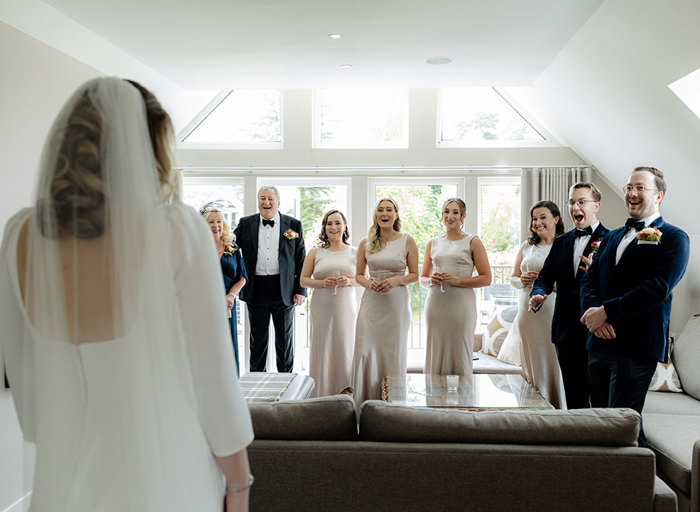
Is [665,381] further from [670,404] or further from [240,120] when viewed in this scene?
[240,120]

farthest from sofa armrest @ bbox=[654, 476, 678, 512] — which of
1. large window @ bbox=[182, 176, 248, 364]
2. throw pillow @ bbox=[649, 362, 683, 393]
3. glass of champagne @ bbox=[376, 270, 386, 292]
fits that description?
large window @ bbox=[182, 176, 248, 364]

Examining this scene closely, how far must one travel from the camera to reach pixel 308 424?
1825 mm

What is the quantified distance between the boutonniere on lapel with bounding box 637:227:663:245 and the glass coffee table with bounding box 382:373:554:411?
1.06 meters

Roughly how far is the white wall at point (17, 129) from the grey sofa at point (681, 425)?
3.26 metres

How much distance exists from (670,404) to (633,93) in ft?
6.99

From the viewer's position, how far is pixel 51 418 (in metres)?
1.05

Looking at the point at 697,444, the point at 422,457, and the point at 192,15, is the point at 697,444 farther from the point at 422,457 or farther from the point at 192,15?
the point at 192,15

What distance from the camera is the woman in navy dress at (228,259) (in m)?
4.01

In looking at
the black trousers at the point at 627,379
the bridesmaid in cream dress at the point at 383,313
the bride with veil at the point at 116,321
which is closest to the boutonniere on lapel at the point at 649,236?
the black trousers at the point at 627,379

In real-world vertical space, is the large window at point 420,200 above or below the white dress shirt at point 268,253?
above

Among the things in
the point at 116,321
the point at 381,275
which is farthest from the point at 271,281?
the point at 116,321

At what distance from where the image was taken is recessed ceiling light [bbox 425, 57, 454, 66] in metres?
4.02

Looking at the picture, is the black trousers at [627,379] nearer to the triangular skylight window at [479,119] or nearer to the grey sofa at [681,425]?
the grey sofa at [681,425]

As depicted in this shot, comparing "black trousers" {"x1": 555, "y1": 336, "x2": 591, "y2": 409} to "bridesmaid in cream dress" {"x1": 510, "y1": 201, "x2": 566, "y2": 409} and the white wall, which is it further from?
the white wall
